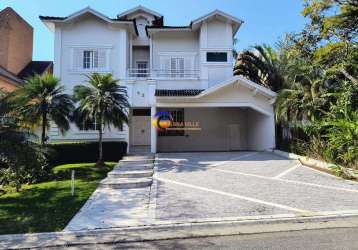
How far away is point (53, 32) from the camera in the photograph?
64.7 ft

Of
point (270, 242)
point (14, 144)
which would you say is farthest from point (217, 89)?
point (270, 242)

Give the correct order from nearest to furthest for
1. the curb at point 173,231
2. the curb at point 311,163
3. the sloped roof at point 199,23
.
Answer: the curb at point 173,231 → the curb at point 311,163 → the sloped roof at point 199,23

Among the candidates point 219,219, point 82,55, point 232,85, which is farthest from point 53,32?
point 219,219

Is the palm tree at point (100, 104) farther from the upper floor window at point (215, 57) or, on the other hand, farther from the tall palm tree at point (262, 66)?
the tall palm tree at point (262, 66)

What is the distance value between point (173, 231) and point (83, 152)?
1108cm

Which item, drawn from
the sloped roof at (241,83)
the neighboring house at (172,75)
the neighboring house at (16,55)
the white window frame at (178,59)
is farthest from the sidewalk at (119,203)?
the neighboring house at (16,55)

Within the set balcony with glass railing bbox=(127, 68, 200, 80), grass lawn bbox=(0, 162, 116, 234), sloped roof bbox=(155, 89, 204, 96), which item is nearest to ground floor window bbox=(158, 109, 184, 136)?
balcony with glass railing bbox=(127, 68, 200, 80)

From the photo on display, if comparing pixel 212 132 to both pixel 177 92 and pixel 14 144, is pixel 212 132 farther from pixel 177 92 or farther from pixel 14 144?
pixel 14 144

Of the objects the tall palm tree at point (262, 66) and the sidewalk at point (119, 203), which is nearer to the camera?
the sidewalk at point (119, 203)

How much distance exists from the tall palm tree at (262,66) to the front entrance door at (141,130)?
26.7ft

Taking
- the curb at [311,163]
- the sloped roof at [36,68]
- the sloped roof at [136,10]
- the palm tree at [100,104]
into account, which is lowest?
the curb at [311,163]

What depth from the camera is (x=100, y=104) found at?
1363cm

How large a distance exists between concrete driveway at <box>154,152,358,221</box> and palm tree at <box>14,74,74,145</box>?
535cm

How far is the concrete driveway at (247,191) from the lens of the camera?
7.23m
